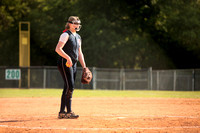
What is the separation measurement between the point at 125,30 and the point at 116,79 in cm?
722

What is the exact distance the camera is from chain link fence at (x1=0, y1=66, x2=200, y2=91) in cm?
2915

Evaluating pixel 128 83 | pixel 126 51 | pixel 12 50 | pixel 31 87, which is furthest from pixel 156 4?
pixel 12 50

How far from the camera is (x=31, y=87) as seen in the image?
30281 millimetres

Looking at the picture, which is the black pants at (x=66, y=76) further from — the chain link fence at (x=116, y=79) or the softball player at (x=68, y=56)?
the chain link fence at (x=116, y=79)

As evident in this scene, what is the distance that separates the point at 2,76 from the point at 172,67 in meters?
16.1

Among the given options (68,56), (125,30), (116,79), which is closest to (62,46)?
(68,56)

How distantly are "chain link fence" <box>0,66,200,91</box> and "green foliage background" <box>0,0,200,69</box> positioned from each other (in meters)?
3.76

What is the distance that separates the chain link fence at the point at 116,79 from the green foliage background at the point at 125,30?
376cm

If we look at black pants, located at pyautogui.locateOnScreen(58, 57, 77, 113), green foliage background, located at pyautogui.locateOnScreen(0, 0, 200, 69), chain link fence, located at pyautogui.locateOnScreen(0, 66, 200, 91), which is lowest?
chain link fence, located at pyautogui.locateOnScreen(0, 66, 200, 91)

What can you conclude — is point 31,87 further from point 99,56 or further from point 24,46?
point 99,56

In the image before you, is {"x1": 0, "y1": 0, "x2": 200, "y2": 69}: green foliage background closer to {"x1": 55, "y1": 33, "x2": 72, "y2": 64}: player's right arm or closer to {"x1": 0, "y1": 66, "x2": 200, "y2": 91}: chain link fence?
{"x1": 0, "y1": 66, "x2": 200, "y2": 91}: chain link fence

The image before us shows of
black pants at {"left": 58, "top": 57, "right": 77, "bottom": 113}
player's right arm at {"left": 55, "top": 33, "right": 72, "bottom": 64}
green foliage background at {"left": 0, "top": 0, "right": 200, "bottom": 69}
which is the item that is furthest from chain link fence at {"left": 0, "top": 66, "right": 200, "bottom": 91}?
player's right arm at {"left": 55, "top": 33, "right": 72, "bottom": 64}

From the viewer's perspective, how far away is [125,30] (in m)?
36.0

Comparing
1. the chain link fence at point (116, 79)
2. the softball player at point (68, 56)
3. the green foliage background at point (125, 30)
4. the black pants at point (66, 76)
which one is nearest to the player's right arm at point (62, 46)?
the softball player at point (68, 56)
